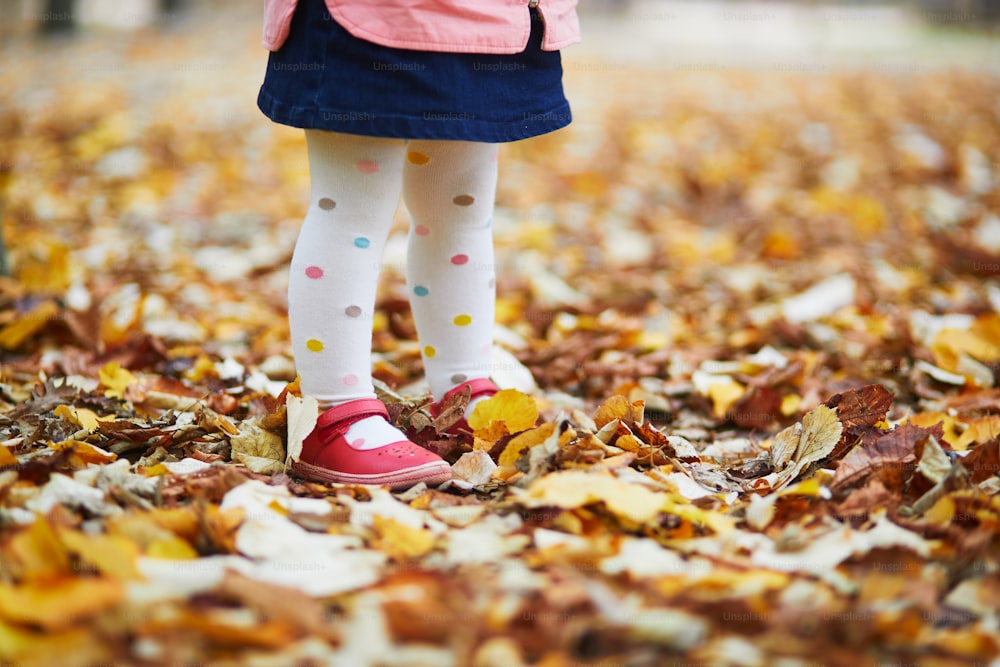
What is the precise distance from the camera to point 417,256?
5.48 ft

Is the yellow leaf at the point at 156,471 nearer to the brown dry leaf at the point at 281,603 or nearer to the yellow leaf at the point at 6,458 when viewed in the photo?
the yellow leaf at the point at 6,458

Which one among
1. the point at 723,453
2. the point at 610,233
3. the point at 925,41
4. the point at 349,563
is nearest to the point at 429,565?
the point at 349,563

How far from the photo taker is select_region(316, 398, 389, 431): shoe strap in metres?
1.48

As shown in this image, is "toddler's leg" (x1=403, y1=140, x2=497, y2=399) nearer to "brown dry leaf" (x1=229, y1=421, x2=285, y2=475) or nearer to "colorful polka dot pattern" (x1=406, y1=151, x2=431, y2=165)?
"colorful polka dot pattern" (x1=406, y1=151, x2=431, y2=165)

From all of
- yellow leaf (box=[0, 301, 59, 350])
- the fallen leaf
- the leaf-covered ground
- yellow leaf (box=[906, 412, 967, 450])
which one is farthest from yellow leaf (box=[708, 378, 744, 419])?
yellow leaf (box=[0, 301, 59, 350])

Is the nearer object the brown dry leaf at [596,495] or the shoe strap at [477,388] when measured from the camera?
the brown dry leaf at [596,495]

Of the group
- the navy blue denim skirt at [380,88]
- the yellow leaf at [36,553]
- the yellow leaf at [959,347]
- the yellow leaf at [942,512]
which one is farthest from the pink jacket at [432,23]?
the yellow leaf at [959,347]

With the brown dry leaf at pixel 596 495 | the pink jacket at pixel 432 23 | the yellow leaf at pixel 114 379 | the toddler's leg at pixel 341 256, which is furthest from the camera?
the yellow leaf at pixel 114 379

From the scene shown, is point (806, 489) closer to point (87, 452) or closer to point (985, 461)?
point (985, 461)

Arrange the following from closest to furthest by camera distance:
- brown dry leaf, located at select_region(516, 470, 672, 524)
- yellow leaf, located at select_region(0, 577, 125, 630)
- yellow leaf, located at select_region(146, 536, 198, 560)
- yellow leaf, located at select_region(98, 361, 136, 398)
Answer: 1. yellow leaf, located at select_region(0, 577, 125, 630)
2. yellow leaf, located at select_region(146, 536, 198, 560)
3. brown dry leaf, located at select_region(516, 470, 672, 524)
4. yellow leaf, located at select_region(98, 361, 136, 398)

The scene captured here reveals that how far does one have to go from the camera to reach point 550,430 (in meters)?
1.48

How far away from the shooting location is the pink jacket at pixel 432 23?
4.37ft

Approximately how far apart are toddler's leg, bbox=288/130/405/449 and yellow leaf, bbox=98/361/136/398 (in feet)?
1.73

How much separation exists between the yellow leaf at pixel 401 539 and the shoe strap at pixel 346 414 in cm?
28
